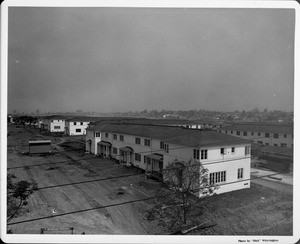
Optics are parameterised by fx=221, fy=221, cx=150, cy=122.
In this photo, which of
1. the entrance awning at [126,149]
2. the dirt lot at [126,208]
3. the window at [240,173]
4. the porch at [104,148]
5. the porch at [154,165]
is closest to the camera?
the dirt lot at [126,208]

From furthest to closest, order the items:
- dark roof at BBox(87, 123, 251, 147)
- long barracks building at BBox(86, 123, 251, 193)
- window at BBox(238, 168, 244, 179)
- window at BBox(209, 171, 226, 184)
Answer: window at BBox(238, 168, 244, 179)
dark roof at BBox(87, 123, 251, 147)
long barracks building at BBox(86, 123, 251, 193)
window at BBox(209, 171, 226, 184)

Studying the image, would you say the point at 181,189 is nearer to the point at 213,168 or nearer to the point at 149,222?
the point at 149,222

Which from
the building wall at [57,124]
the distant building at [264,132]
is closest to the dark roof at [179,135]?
the distant building at [264,132]

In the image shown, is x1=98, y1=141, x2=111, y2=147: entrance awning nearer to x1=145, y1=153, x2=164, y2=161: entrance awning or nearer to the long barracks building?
the long barracks building

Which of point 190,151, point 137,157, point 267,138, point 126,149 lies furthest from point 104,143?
point 267,138

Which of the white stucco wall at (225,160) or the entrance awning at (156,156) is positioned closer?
the white stucco wall at (225,160)

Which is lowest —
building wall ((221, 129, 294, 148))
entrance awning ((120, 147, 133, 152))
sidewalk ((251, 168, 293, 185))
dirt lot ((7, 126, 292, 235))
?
dirt lot ((7, 126, 292, 235))

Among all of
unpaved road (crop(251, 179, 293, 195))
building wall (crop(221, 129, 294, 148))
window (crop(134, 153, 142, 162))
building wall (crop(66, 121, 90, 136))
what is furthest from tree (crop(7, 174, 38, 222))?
building wall (crop(66, 121, 90, 136))

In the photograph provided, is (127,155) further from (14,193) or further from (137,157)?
(14,193)

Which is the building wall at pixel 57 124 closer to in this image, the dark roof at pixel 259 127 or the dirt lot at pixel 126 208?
the dirt lot at pixel 126 208
